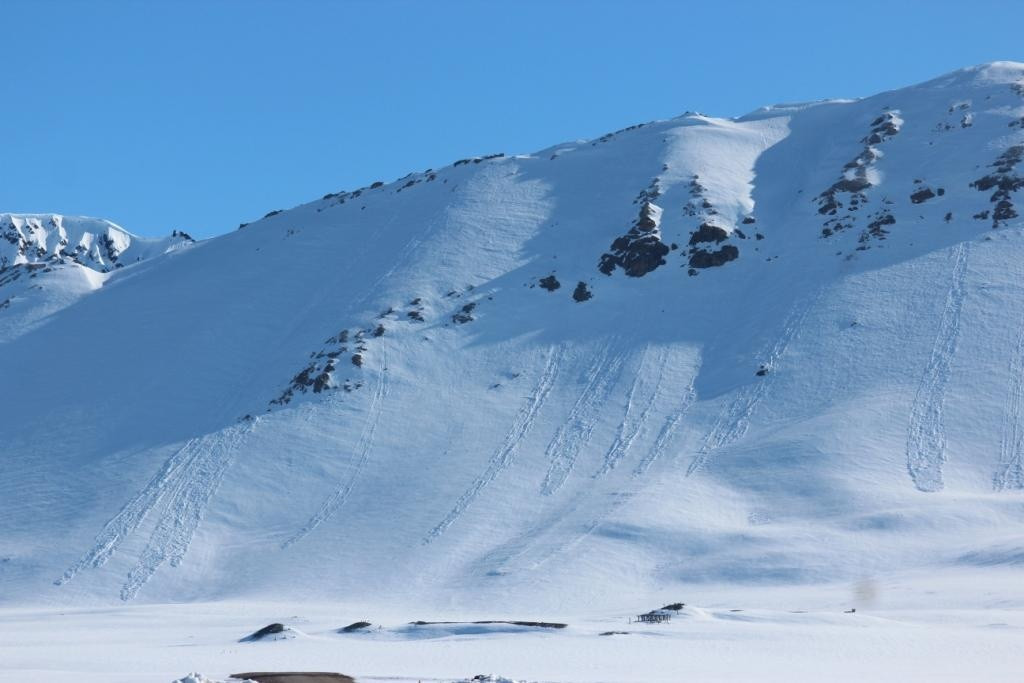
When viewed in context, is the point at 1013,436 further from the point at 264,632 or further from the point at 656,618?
the point at 264,632

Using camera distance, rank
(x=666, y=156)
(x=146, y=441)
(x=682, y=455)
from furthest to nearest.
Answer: (x=666, y=156) < (x=146, y=441) < (x=682, y=455)

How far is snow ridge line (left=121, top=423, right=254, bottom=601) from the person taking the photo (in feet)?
191

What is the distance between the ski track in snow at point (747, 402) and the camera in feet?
212

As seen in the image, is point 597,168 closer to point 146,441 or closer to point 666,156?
point 666,156

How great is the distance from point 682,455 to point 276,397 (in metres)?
25.5

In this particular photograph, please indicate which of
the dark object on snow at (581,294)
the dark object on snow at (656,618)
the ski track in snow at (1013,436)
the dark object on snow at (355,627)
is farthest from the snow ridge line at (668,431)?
the dark object on snow at (355,627)

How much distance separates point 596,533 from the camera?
56750 millimetres

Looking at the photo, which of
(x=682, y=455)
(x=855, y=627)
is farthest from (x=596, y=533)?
(x=855, y=627)

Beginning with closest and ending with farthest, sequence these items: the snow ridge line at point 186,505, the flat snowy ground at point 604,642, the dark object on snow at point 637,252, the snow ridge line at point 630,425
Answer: the flat snowy ground at point 604,642 < the snow ridge line at point 186,505 < the snow ridge line at point 630,425 < the dark object on snow at point 637,252

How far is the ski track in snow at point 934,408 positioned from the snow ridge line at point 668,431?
39.6ft

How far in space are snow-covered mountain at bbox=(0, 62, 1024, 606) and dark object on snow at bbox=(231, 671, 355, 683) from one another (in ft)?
74.6

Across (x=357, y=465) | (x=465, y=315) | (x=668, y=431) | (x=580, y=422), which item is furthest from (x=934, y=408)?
(x=465, y=315)

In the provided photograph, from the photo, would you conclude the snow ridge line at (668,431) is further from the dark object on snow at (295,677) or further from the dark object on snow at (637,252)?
the dark object on snow at (295,677)

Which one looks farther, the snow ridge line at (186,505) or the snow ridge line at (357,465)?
the snow ridge line at (357,465)
